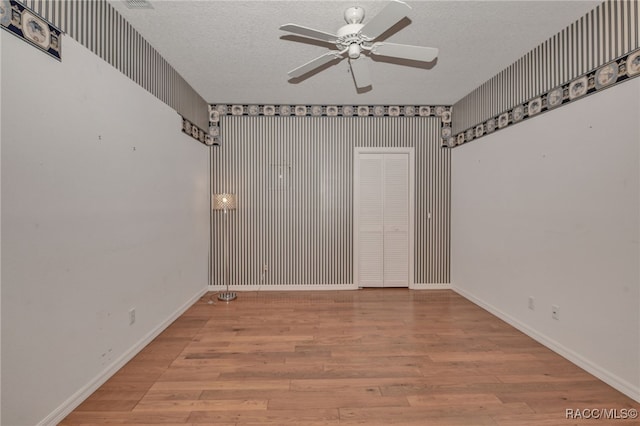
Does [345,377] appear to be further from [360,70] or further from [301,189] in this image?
[301,189]

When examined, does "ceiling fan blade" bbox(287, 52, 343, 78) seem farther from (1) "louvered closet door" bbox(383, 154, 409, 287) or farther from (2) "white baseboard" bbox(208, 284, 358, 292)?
(2) "white baseboard" bbox(208, 284, 358, 292)

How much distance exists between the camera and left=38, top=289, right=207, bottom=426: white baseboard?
1.82 m

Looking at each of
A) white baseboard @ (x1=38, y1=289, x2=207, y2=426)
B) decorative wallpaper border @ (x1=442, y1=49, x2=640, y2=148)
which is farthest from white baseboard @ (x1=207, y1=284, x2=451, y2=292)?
decorative wallpaper border @ (x1=442, y1=49, x2=640, y2=148)

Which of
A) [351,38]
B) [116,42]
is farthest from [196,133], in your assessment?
[351,38]

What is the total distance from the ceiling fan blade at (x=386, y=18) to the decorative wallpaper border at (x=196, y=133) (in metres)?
2.69

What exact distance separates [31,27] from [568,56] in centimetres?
408

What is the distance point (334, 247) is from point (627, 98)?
11.8 ft

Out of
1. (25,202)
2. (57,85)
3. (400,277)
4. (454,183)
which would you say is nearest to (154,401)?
(25,202)

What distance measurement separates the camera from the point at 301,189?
470 cm

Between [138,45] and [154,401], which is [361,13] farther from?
[154,401]

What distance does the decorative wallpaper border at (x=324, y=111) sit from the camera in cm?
463

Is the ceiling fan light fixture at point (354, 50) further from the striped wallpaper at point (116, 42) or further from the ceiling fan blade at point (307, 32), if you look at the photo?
the striped wallpaper at point (116, 42)

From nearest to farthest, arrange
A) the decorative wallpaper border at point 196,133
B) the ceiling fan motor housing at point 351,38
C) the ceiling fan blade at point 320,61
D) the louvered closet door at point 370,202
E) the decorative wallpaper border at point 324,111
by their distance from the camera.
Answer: the ceiling fan motor housing at point 351,38, the ceiling fan blade at point 320,61, the decorative wallpaper border at point 196,133, the decorative wallpaper border at point 324,111, the louvered closet door at point 370,202

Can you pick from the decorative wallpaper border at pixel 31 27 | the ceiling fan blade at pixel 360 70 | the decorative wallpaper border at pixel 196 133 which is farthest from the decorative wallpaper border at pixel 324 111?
the decorative wallpaper border at pixel 31 27
